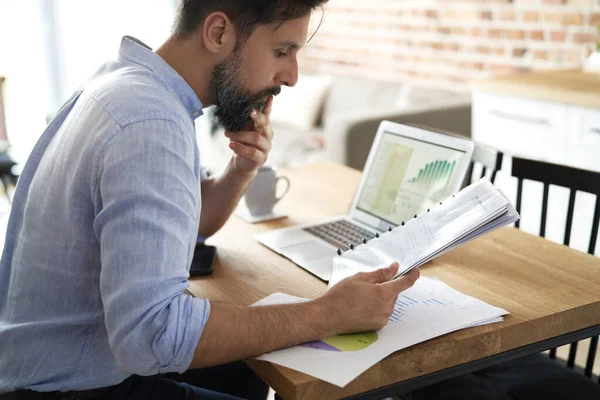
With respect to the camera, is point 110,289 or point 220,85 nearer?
point 110,289

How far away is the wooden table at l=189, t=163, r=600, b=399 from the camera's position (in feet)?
3.26

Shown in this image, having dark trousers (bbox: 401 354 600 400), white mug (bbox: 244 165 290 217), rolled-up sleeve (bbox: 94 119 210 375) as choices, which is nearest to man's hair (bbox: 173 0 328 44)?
rolled-up sleeve (bbox: 94 119 210 375)

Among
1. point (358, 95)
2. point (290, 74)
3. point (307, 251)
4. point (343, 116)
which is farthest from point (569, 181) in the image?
point (358, 95)

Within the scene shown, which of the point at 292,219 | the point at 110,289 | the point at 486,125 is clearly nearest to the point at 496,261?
the point at 292,219

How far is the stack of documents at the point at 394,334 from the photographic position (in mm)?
977

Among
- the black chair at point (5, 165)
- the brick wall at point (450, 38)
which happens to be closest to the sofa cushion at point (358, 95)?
the brick wall at point (450, 38)

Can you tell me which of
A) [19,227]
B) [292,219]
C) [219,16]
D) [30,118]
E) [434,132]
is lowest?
[30,118]

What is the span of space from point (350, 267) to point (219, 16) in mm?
536

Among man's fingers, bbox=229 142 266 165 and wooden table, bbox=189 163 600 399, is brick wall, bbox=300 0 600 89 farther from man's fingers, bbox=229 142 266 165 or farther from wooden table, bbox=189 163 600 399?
man's fingers, bbox=229 142 266 165

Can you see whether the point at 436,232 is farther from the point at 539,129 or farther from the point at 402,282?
the point at 539,129

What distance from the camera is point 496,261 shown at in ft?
4.61

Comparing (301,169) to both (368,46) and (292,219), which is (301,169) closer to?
(292,219)

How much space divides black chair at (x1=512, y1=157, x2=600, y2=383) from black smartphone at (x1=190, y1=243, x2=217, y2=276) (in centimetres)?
78

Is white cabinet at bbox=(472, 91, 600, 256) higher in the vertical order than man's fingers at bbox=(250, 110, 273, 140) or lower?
lower
